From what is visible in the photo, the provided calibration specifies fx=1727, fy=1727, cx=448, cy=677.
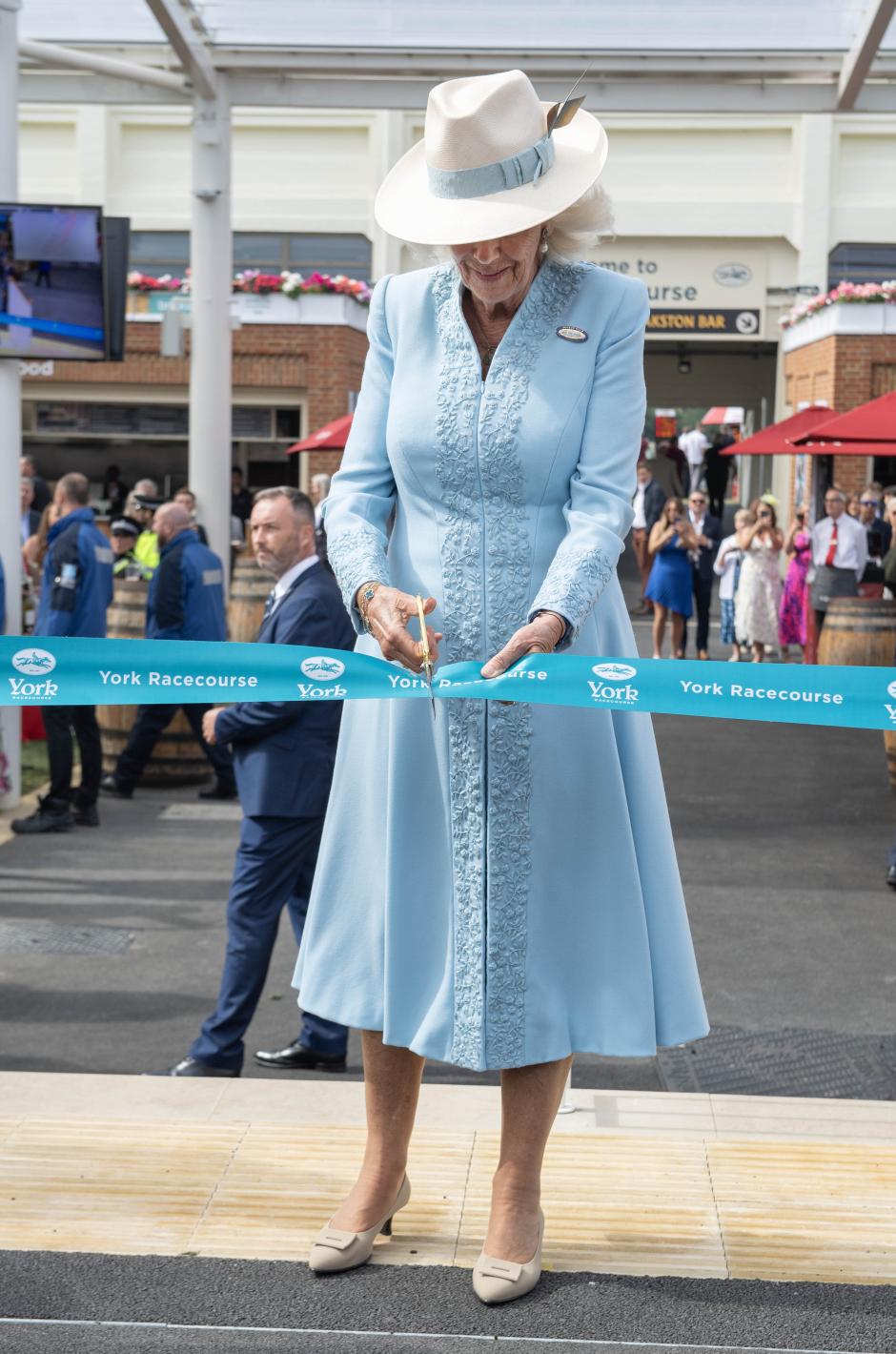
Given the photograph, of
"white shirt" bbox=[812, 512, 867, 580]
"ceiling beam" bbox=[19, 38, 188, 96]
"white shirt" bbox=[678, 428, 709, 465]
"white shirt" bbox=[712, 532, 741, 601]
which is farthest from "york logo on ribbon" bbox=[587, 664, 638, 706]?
"white shirt" bbox=[678, 428, 709, 465]

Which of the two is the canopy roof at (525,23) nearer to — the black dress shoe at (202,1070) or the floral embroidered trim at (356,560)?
the black dress shoe at (202,1070)

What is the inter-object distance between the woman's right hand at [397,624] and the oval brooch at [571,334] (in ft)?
1.87

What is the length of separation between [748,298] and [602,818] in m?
31.6

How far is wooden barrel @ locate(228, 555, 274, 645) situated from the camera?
1370cm

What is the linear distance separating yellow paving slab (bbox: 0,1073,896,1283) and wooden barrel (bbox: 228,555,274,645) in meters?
9.19

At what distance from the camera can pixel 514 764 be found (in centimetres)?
332

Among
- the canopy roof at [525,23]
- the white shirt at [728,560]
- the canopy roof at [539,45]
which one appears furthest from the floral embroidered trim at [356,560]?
the white shirt at [728,560]

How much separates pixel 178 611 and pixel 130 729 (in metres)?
1.38

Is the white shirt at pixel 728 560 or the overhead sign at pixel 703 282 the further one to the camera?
the overhead sign at pixel 703 282

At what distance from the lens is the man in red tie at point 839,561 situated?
18.1 meters

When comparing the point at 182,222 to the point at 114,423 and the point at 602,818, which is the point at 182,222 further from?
the point at 602,818

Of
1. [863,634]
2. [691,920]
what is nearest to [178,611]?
[691,920]

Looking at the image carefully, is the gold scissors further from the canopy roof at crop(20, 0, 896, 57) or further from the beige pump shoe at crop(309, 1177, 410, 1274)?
Answer: the canopy roof at crop(20, 0, 896, 57)

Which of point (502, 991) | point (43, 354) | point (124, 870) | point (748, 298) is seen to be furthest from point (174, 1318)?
point (748, 298)
